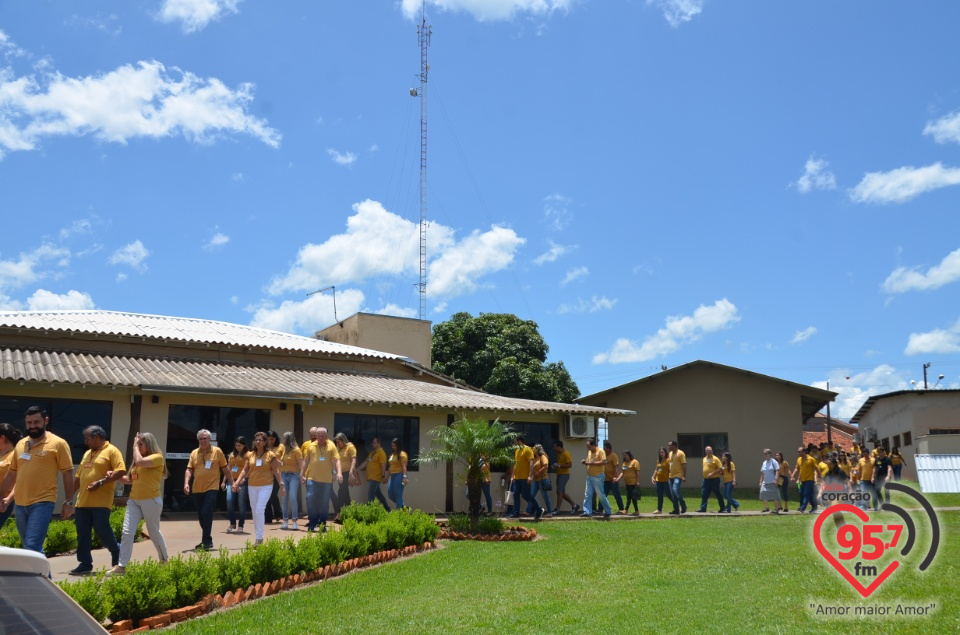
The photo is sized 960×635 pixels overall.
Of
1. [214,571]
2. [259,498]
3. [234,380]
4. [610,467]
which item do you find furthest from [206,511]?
[610,467]

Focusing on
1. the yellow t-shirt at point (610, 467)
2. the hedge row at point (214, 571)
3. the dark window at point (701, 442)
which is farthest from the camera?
the dark window at point (701, 442)

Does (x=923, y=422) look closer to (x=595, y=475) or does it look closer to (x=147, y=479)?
(x=595, y=475)

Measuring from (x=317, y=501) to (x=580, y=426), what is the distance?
9272 mm

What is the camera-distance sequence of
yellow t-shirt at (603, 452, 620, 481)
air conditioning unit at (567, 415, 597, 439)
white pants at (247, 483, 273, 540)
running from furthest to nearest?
air conditioning unit at (567, 415, 597, 439) < yellow t-shirt at (603, 452, 620, 481) < white pants at (247, 483, 273, 540)

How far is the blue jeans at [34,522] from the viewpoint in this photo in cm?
841

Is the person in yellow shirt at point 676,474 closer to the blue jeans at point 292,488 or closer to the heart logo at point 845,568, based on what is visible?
the heart logo at point 845,568

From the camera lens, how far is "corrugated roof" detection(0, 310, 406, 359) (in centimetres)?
1925

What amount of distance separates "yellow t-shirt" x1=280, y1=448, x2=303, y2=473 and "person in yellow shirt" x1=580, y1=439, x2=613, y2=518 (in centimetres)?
634

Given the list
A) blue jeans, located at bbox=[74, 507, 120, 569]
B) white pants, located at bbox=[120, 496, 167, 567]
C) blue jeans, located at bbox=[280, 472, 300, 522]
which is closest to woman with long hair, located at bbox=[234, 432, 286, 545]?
blue jeans, located at bbox=[280, 472, 300, 522]

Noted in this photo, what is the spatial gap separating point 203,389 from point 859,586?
1213 centimetres

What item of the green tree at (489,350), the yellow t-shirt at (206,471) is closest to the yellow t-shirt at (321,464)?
the yellow t-shirt at (206,471)

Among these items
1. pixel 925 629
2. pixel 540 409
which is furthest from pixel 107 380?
pixel 925 629

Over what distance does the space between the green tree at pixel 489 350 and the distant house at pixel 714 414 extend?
1079cm

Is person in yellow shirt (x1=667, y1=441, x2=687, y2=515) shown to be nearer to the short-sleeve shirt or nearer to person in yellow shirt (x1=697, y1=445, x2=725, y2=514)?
the short-sleeve shirt
